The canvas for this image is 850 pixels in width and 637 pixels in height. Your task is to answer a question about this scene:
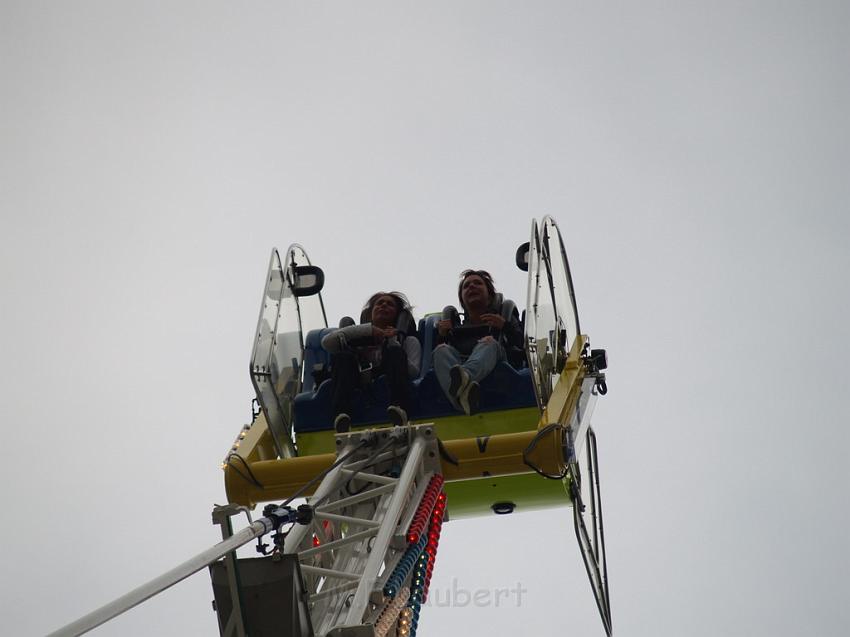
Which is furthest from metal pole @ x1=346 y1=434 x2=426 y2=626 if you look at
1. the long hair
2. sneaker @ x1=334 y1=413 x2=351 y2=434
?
the long hair

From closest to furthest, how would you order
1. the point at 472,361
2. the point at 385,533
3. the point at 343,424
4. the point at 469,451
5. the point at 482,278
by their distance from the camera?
the point at 385,533 < the point at 469,451 < the point at 343,424 < the point at 472,361 < the point at 482,278

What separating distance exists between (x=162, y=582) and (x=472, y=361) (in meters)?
5.53

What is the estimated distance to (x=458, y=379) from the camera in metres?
10.4

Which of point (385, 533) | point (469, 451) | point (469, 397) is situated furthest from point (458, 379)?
point (385, 533)

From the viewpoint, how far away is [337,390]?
35.6 feet

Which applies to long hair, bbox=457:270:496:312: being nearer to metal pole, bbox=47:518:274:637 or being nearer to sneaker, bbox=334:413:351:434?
sneaker, bbox=334:413:351:434

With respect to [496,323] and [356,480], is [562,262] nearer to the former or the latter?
[496,323]

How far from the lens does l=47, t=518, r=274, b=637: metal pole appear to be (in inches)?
A: 182

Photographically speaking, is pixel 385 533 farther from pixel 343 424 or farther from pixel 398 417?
pixel 343 424

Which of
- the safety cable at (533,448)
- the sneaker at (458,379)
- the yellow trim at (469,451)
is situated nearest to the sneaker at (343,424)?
the yellow trim at (469,451)

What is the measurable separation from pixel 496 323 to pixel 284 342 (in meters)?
2.00

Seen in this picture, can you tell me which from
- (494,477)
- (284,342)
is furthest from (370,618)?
(284,342)

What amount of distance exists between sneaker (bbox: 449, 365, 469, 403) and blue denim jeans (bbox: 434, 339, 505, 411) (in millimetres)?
58

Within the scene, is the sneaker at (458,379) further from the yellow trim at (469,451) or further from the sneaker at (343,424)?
the sneaker at (343,424)
